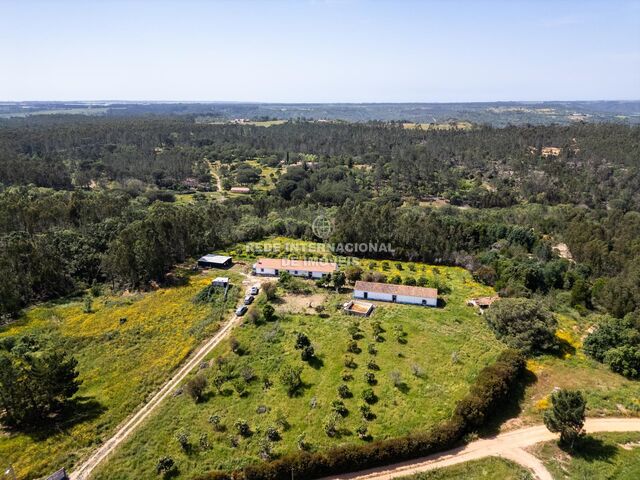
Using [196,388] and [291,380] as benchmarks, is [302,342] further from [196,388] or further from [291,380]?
[196,388]

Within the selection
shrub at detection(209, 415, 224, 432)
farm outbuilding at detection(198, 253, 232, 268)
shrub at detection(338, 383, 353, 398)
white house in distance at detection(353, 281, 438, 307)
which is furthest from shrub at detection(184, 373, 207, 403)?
farm outbuilding at detection(198, 253, 232, 268)

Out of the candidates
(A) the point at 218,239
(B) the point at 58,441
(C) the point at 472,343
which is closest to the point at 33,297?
(A) the point at 218,239

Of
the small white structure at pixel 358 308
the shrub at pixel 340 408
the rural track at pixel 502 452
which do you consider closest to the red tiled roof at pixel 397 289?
the small white structure at pixel 358 308

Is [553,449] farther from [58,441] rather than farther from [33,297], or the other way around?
[33,297]

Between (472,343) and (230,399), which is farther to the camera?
(472,343)

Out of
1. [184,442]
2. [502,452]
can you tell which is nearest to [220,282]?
[184,442]

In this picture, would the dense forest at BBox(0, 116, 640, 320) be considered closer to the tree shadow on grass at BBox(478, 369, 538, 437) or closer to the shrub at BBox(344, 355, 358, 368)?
the tree shadow on grass at BBox(478, 369, 538, 437)
